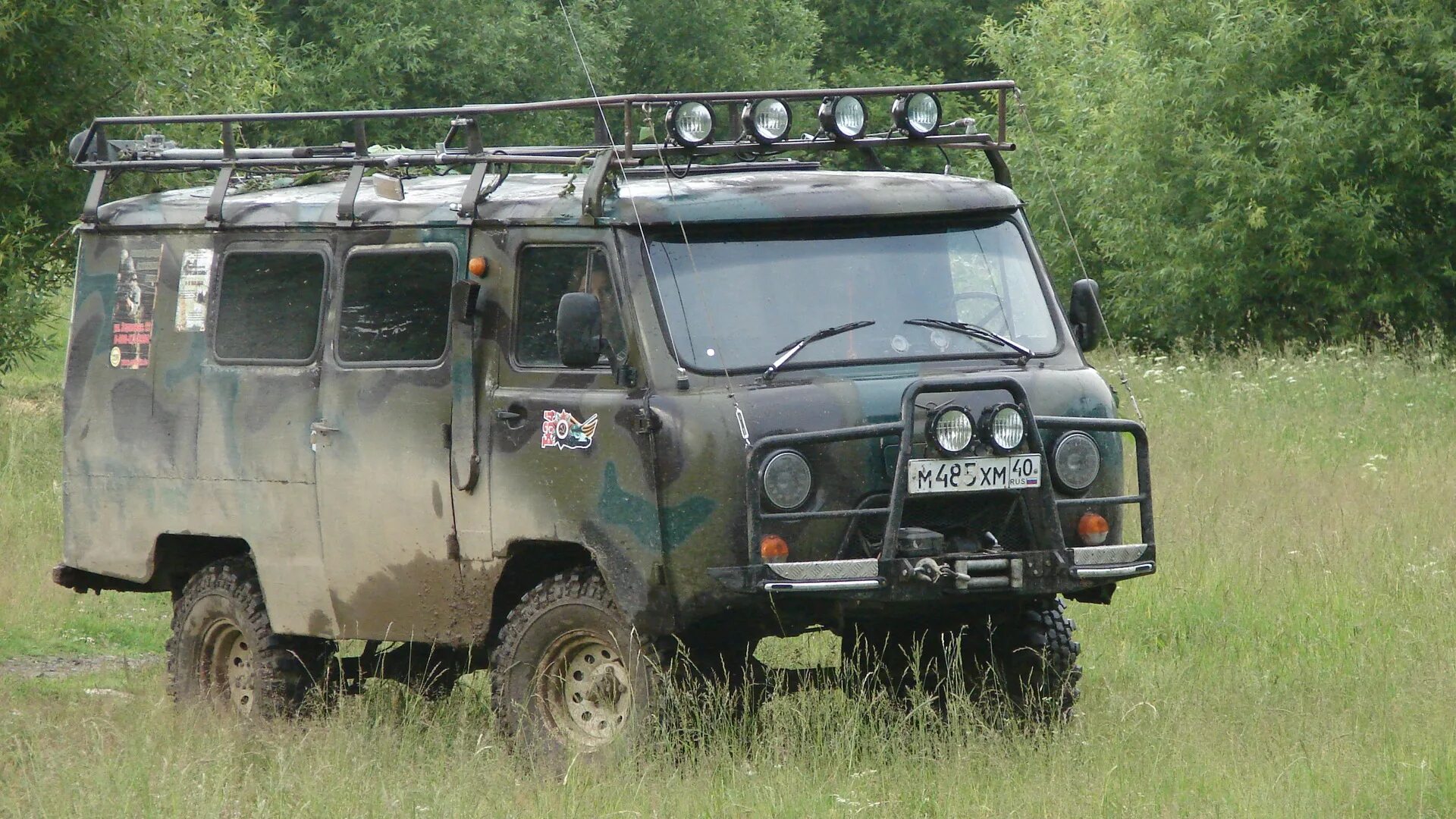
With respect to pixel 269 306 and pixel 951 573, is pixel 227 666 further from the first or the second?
pixel 951 573

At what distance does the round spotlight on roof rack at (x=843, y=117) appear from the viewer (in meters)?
7.92

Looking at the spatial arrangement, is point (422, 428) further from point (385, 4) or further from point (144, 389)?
point (385, 4)

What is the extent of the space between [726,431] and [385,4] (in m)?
25.0

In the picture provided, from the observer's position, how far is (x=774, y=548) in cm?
677

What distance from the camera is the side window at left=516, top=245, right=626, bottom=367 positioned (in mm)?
7199

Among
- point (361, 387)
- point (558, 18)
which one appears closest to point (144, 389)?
point (361, 387)

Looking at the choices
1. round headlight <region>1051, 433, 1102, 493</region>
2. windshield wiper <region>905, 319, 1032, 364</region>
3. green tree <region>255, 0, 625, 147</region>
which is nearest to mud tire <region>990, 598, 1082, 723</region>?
round headlight <region>1051, 433, 1102, 493</region>

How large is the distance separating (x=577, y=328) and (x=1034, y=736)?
92.6 inches

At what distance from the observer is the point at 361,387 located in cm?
793

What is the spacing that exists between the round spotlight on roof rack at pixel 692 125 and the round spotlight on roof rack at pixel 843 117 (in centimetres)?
47

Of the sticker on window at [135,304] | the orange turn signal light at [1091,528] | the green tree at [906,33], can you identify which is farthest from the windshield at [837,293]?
the green tree at [906,33]

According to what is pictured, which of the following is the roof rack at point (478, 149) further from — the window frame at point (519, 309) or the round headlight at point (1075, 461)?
the round headlight at point (1075, 461)

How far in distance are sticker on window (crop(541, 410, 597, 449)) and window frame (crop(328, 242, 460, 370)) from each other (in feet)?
2.09

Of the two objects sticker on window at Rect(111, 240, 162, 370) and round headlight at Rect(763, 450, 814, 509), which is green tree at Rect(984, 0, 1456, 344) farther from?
round headlight at Rect(763, 450, 814, 509)
